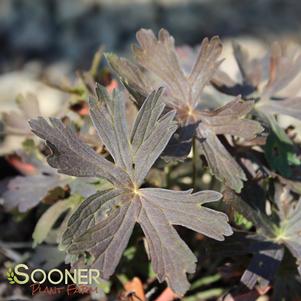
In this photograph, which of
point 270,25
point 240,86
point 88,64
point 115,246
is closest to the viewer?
point 115,246

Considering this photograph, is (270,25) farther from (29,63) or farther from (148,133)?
(148,133)

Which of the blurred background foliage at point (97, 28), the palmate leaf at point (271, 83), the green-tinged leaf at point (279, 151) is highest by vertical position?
the palmate leaf at point (271, 83)

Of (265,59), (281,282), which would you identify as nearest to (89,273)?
(281,282)

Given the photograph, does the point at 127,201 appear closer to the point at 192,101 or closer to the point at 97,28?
the point at 192,101

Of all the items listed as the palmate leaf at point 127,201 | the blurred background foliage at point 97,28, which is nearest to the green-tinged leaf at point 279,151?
the palmate leaf at point 127,201

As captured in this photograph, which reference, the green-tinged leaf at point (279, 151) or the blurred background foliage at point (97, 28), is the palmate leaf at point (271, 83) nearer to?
the green-tinged leaf at point (279, 151)

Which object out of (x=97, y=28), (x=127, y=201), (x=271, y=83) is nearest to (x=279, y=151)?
(x=271, y=83)
